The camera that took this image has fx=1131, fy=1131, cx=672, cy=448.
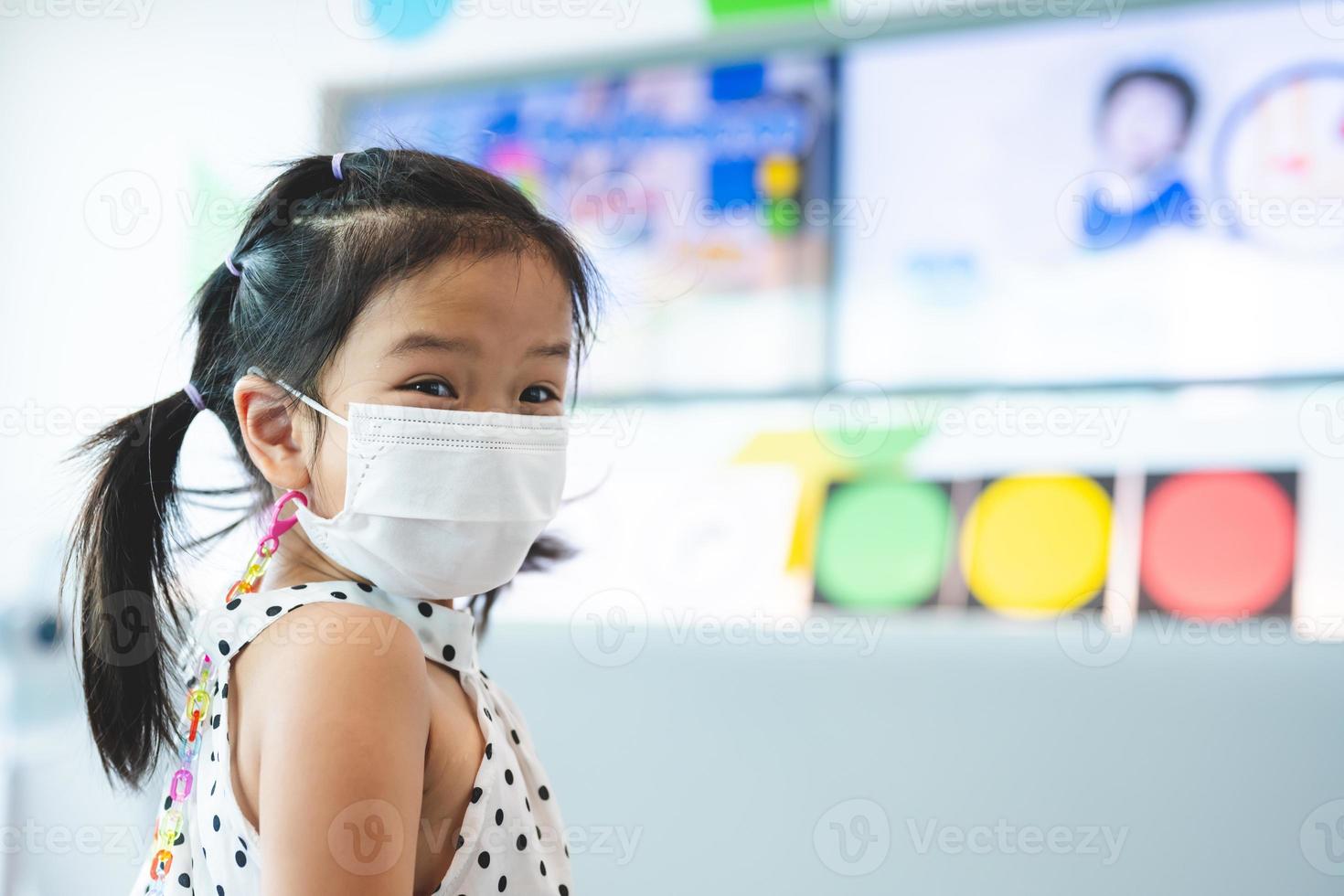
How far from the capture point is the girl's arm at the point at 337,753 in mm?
645

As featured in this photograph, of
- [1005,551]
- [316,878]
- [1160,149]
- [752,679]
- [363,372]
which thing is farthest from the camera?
[1160,149]

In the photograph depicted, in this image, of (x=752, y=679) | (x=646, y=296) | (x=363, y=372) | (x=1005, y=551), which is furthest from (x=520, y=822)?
(x=646, y=296)

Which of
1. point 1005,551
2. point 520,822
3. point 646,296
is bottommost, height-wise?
point 520,822

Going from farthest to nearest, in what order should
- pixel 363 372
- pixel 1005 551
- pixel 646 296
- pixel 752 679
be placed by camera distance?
pixel 646 296, pixel 1005 551, pixel 752 679, pixel 363 372

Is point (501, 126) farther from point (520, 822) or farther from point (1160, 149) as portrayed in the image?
point (520, 822)

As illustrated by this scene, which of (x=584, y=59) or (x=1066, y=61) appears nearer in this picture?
(x=1066, y=61)

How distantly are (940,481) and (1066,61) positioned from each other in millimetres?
710

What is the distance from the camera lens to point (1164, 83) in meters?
1.77

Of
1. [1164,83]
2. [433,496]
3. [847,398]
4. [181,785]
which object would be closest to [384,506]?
[433,496]

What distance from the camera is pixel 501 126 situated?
85.5 inches

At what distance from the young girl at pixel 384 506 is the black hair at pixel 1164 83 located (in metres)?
1.25

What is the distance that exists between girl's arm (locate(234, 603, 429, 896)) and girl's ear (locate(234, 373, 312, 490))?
0.48ft

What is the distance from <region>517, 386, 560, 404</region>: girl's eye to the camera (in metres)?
0.83

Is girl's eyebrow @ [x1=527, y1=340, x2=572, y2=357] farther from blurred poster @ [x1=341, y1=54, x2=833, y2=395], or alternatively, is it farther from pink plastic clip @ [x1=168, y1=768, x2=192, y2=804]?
blurred poster @ [x1=341, y1=54, x2=833, y2=395]
